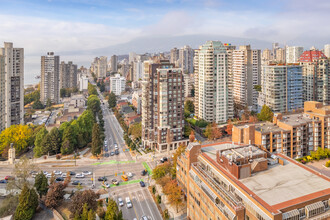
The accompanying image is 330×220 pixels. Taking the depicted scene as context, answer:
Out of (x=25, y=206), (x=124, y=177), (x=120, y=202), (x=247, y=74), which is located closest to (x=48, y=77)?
(x=247, y=74)

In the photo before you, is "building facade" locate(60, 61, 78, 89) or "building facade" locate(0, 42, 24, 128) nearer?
"building facade" locate(0, 42, 24, 128)

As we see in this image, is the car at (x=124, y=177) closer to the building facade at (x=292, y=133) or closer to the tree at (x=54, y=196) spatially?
the tree at (x=54, y=196)

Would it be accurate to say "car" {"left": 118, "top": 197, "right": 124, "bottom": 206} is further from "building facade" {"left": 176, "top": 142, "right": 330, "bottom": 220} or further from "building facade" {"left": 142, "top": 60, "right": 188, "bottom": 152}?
"building facade" {"left": 142, "top": 60, "right": 188, "bottom": 152}

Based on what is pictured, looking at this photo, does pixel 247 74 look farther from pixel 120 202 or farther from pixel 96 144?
pixel 120 202

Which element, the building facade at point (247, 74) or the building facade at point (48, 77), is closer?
the building facade at point (247, 74)

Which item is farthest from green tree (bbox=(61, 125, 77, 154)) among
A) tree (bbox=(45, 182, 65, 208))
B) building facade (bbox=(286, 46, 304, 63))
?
building facade (bbox=(286, 46, 304, 63))

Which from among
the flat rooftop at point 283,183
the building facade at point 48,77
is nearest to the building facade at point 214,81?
the flat rooftop at point 283,183

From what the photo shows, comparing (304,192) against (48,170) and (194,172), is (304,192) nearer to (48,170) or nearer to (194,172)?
(194,172)
